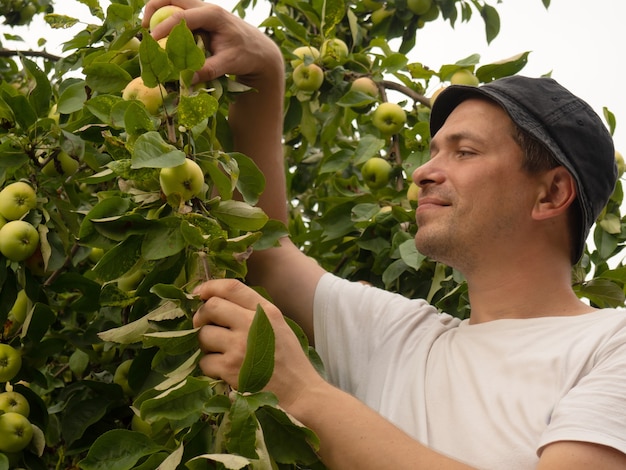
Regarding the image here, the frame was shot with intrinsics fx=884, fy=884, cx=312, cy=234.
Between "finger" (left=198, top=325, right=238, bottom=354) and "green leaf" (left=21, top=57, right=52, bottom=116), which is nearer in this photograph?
"finger" (left=198, top=325, right=238, bottom=354)

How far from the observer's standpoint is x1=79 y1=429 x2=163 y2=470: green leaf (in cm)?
123

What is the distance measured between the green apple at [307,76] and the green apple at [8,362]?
99 cm

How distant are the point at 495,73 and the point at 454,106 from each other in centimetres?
44

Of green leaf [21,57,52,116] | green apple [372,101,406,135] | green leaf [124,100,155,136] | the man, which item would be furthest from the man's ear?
green leaf [21,57,52,116]

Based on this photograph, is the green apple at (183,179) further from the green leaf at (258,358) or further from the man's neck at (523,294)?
the man's neck at (523,294)

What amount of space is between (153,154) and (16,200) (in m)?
0.60

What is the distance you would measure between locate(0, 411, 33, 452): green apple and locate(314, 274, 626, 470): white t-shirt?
1.91ft

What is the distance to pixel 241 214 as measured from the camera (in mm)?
1338

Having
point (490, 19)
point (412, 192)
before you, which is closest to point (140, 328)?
point (412, 192)

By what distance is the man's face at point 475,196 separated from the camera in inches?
63.9

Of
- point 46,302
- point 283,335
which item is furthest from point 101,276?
point 46,302

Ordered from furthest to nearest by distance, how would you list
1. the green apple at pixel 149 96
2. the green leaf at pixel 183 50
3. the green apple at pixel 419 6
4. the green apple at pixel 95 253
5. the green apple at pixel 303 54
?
the green apple at pixel 419 6 < the green apple at pixel 303 54 < the green apple at pixel 95 253 < the green apple at pixel 149 96 < the green leaf at pixel 183 50

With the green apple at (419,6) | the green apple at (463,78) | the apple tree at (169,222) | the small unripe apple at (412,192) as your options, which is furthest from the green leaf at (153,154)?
the green apple at (419,6)

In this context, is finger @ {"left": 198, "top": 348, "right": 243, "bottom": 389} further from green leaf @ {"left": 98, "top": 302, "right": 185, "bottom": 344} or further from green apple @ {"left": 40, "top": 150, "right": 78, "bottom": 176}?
green apple @ {"left": 40, "top": 150, "right": 78, "bottom": 176}
